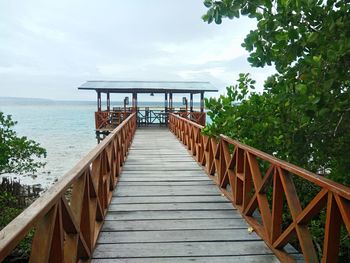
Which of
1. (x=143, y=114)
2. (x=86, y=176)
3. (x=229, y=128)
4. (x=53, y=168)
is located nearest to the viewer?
(x=86, y=176)

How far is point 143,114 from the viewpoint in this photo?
21453 mm

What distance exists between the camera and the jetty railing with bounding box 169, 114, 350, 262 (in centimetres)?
216

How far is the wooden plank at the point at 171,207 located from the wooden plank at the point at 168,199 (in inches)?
5.3

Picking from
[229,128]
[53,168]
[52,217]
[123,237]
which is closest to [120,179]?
[229,128]

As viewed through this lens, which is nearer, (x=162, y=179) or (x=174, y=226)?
(x=174, y=226)

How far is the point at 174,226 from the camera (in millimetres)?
3652

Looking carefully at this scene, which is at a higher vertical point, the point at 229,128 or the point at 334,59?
the point at 334,59

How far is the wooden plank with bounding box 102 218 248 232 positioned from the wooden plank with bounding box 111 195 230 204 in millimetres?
734

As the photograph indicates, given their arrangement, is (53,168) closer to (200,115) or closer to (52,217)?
(200,115)

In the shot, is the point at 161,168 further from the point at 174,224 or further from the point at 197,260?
the point at 197,260

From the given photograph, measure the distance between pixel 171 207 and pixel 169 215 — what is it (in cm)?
31

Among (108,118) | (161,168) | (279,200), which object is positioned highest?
(279,200)

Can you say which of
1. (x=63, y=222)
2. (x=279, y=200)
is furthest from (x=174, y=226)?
(x=63, y=222)

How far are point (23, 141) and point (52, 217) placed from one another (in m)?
7.97
